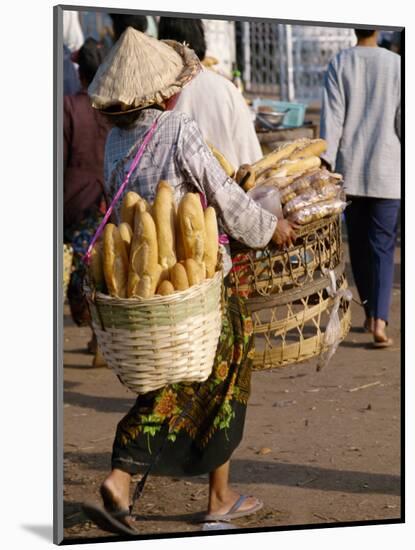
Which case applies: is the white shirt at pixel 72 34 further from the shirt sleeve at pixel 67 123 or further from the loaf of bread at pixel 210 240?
the loaf of bread at pixel 210 240

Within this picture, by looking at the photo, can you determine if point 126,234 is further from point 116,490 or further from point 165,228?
point 116,490

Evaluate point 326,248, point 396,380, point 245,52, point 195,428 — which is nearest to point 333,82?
point 396,380

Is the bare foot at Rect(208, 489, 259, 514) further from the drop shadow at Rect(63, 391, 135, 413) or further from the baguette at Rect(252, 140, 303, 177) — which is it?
the drop shadow at Rect(63, 391, 135, 413)

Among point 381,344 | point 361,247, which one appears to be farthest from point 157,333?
point 361,247

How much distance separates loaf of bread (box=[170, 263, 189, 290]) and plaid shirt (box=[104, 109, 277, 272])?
324 millimetres

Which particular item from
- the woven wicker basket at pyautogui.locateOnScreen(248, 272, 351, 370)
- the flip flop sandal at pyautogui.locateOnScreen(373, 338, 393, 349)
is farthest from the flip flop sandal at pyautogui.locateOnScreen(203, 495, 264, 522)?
the flip flop sandal at pyautogui.locateOnScreen(373, 338, 393, 349)

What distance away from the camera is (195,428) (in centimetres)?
425

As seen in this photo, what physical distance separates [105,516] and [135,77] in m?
1.43

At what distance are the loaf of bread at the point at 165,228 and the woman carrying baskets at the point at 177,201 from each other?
0.18m

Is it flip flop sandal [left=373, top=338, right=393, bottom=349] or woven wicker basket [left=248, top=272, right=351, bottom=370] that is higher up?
woven wicker basket [left=248, top=272, right=351, bottom=370]

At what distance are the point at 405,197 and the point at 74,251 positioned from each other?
210 cm

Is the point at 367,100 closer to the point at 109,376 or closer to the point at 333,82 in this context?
the point at 333,82

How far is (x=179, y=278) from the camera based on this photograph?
3740mm

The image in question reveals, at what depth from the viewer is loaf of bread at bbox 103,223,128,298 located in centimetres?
376
